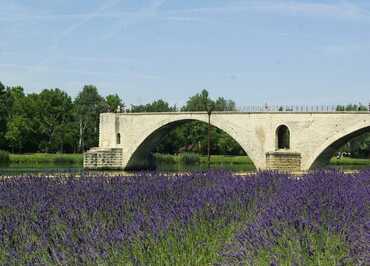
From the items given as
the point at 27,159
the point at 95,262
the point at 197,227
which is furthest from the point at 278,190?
the point at 27,159

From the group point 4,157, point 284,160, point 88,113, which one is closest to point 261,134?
point 284,160

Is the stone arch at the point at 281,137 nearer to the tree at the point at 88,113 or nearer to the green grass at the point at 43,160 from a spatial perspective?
the green grass at the point at 43,160

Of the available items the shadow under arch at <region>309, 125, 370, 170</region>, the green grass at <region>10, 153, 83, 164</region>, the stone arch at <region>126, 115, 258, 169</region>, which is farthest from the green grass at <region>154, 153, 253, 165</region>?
the shadow under arch at <region>309, 125, 370, 170</region>

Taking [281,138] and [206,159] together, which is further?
[206,159]

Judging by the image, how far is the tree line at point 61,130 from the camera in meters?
63.5

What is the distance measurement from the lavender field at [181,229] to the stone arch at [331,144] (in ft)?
101

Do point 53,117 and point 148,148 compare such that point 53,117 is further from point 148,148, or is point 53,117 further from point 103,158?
point 103,158

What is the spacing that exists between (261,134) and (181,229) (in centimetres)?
3682

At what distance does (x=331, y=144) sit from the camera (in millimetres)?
38812

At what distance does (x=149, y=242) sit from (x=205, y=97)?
7360 cm

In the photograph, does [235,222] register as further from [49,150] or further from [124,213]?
[49,150]

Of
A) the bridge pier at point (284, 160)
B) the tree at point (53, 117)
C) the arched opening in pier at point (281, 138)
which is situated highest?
the tree at point (53, 117)

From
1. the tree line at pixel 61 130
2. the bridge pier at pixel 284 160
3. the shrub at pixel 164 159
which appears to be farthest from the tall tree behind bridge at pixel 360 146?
the bridge pier at pixel 284 160

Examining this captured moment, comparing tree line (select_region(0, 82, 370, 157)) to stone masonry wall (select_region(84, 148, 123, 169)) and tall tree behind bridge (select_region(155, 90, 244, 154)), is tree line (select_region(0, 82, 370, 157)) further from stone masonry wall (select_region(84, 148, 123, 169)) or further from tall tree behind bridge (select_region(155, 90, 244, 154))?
stone masonry wall (select_region(84, 148, 123, 169))
